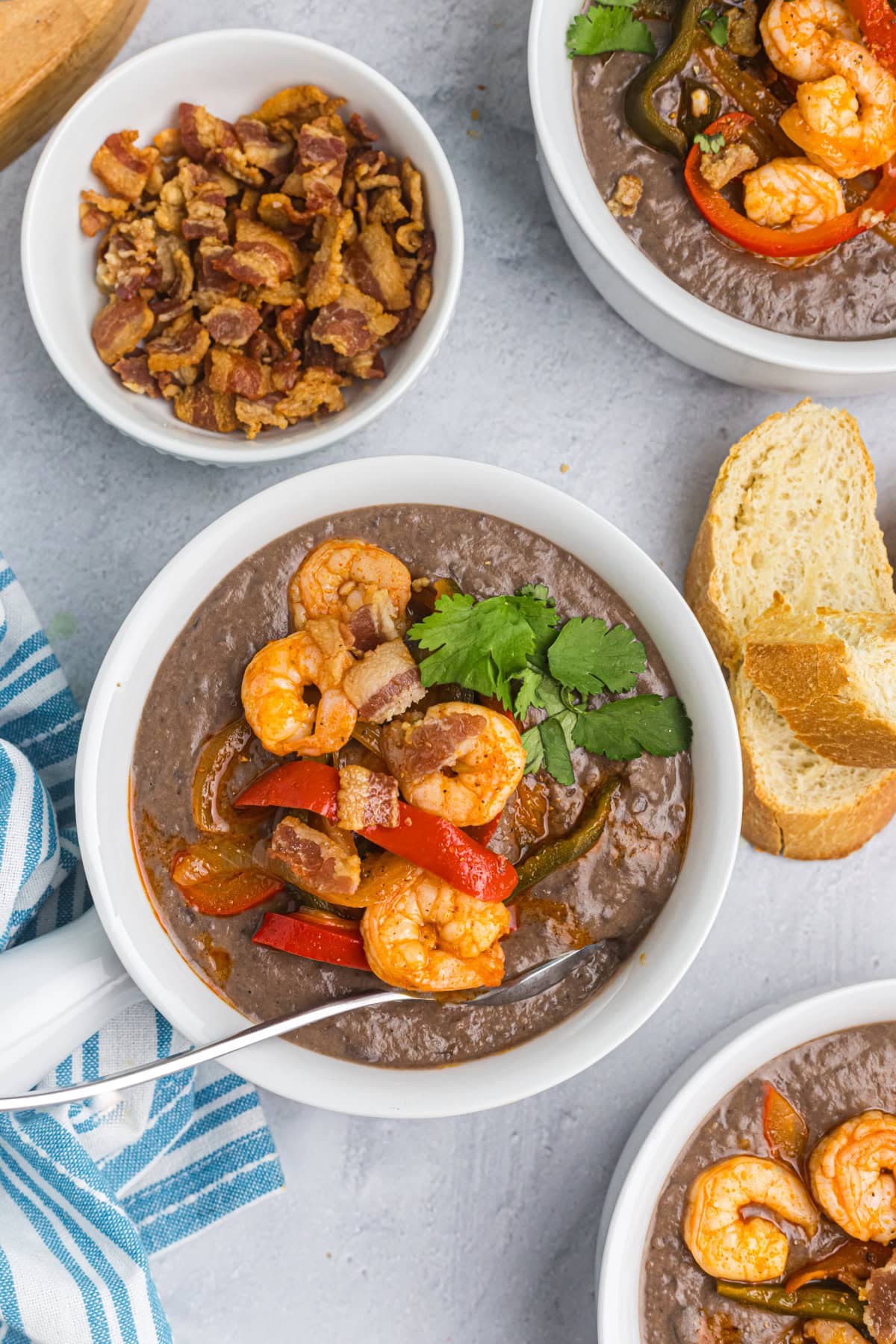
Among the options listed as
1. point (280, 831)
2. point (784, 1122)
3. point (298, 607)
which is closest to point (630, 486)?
point (298, 607)

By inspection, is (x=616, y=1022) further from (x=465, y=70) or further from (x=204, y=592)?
(x=465, y=70)

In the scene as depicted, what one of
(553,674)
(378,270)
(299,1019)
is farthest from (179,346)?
(299,1019)

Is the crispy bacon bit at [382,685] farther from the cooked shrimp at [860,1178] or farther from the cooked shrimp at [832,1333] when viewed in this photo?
the cooked shrimp at [832,1333]

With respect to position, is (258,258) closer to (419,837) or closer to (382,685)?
(382,685)

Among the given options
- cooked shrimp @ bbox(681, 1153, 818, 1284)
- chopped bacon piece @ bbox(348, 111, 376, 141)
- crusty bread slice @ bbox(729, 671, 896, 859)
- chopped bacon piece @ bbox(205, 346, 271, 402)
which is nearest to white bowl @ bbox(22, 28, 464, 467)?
chopped bacon piece @ bbox(348, 111, 376, 141)

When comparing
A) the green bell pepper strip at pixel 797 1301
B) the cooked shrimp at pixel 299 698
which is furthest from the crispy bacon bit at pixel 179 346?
the green bell pepper strip at pixel 797 1301
